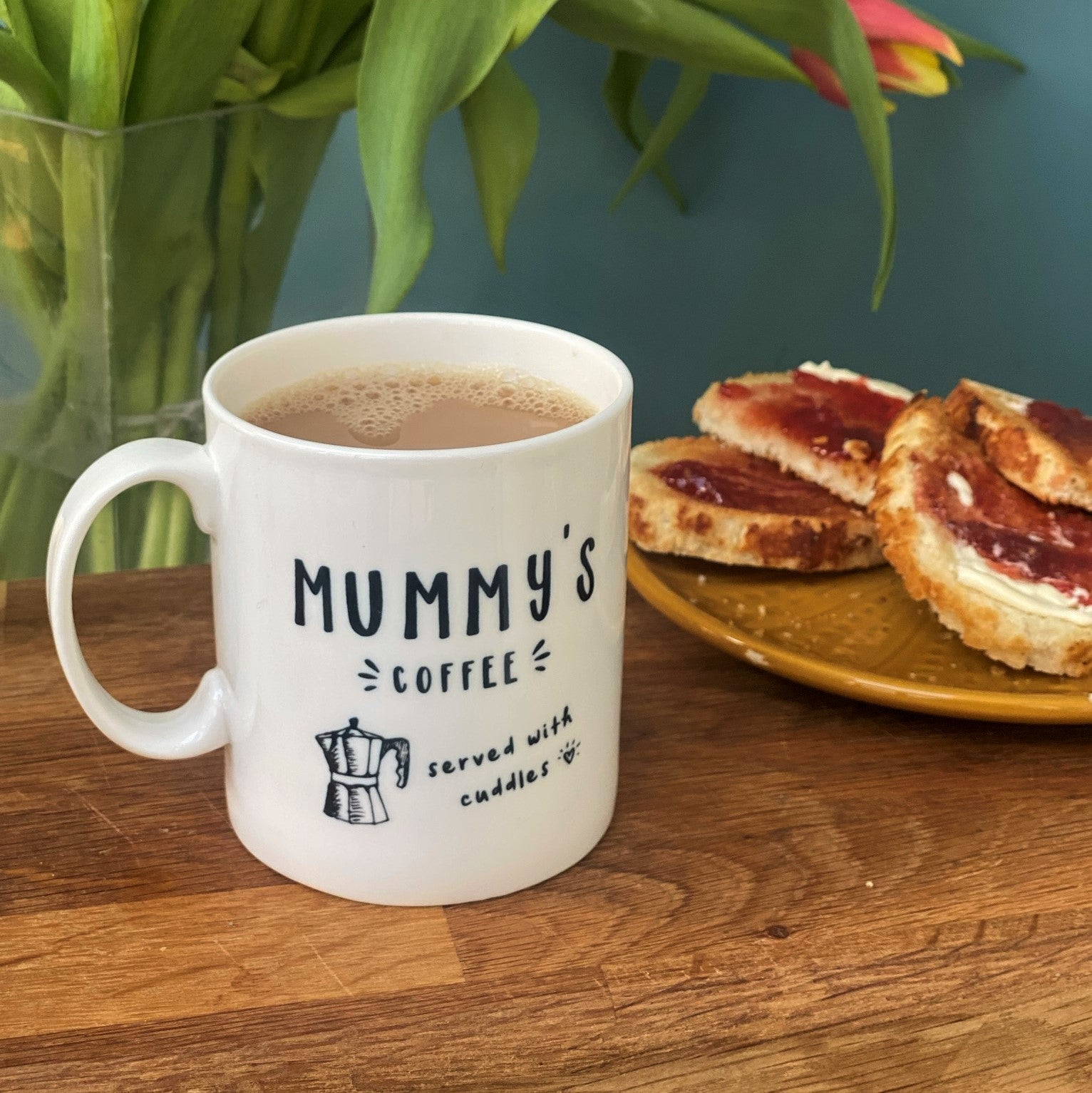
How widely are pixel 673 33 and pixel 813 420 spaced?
0.36 m

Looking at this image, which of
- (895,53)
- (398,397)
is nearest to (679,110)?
(895,53)

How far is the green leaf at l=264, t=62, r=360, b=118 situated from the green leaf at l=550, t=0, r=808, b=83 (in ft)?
0.53

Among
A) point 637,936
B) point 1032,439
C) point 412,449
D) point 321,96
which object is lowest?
point 637,936

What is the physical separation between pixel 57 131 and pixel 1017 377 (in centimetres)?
114

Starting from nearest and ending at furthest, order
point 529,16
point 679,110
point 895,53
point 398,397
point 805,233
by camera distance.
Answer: point 398,397, point 529,16, point 895,53, point 679,110, point 805,233

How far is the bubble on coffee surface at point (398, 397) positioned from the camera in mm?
708

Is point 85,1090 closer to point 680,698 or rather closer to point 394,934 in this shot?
point 394,934

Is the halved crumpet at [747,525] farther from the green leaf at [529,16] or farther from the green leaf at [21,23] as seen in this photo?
the green leaf at [21,23]

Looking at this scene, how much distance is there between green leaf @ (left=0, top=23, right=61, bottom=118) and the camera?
87 centimetres

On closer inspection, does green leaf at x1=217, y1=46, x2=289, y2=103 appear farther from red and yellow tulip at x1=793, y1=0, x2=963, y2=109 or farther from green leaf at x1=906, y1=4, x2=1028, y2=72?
green leaf at x1=906, y1=4, x2=1028, y2=72

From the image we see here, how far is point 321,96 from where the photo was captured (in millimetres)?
975

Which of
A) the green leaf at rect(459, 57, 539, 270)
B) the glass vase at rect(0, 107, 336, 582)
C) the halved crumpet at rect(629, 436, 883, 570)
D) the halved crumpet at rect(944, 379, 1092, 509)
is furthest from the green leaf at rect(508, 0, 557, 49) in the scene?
the halved crumpet at rect(944, 379, 1092, 509)

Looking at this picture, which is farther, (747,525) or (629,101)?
(629,101)

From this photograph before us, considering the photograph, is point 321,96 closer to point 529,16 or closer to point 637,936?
point 529,16
